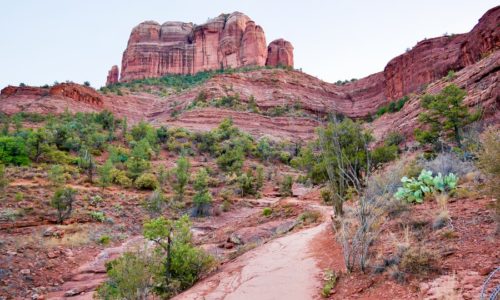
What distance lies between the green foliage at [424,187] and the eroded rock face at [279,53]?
7482cm

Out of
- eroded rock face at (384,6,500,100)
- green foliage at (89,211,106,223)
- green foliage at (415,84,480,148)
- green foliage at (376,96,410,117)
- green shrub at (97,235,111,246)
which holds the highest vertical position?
eroded rock face at (384,6,500,100)

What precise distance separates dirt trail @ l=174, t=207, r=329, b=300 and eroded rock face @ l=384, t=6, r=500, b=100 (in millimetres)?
32720

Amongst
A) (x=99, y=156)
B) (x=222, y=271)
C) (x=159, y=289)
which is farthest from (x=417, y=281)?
(x=99, y=156)

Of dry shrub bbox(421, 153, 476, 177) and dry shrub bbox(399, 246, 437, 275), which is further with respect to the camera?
dry shrub bbox(421, 153, 476, 177)

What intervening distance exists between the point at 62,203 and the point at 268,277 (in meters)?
12.9

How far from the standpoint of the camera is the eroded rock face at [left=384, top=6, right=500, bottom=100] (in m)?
32.1

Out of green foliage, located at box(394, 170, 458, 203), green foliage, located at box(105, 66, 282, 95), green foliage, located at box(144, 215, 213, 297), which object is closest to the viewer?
green foliage, located at box(144, 215, 213, 297)

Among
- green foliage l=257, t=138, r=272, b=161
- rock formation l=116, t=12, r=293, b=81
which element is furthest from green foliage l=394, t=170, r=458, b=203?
rock formation l=116, t=12, r=293, b=81

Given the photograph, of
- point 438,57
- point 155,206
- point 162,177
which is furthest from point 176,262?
point 438,57

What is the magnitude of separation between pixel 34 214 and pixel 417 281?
54.5 ft

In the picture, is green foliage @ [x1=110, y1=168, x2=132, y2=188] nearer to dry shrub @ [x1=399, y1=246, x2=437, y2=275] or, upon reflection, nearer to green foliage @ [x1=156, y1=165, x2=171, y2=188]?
green foliage @ [x1=156, y1=165, x2=171, y2=188]

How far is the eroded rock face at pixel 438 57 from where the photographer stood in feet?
105

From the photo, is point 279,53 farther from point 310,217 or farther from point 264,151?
point 310,217

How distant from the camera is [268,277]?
267 inches
